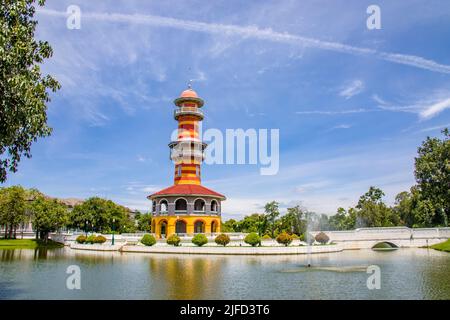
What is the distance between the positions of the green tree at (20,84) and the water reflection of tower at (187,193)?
116 ft

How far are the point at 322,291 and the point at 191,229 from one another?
112 ft

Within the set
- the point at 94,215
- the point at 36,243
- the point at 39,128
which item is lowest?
the point at 36,243

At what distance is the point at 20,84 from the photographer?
11.6 meters

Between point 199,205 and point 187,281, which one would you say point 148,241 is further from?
point 187,281

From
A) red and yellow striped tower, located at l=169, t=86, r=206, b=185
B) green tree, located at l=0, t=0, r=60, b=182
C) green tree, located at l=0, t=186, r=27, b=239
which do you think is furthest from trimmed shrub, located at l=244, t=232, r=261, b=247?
green tree, located at l=0, t=186, r=27, b=239

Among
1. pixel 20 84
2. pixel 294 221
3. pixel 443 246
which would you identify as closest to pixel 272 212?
pixel 294 221

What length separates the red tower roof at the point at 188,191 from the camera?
A: 162 ft

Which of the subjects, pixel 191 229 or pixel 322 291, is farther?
pixel 191 229

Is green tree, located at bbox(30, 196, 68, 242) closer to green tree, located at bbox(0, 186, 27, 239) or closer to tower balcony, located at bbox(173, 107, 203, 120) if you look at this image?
green tree, located at bbox(0, 186, 27, 239)

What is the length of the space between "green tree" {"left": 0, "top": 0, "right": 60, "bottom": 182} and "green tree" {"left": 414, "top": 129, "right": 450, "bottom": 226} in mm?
52546

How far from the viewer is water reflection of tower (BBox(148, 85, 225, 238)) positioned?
4970 centimetres
